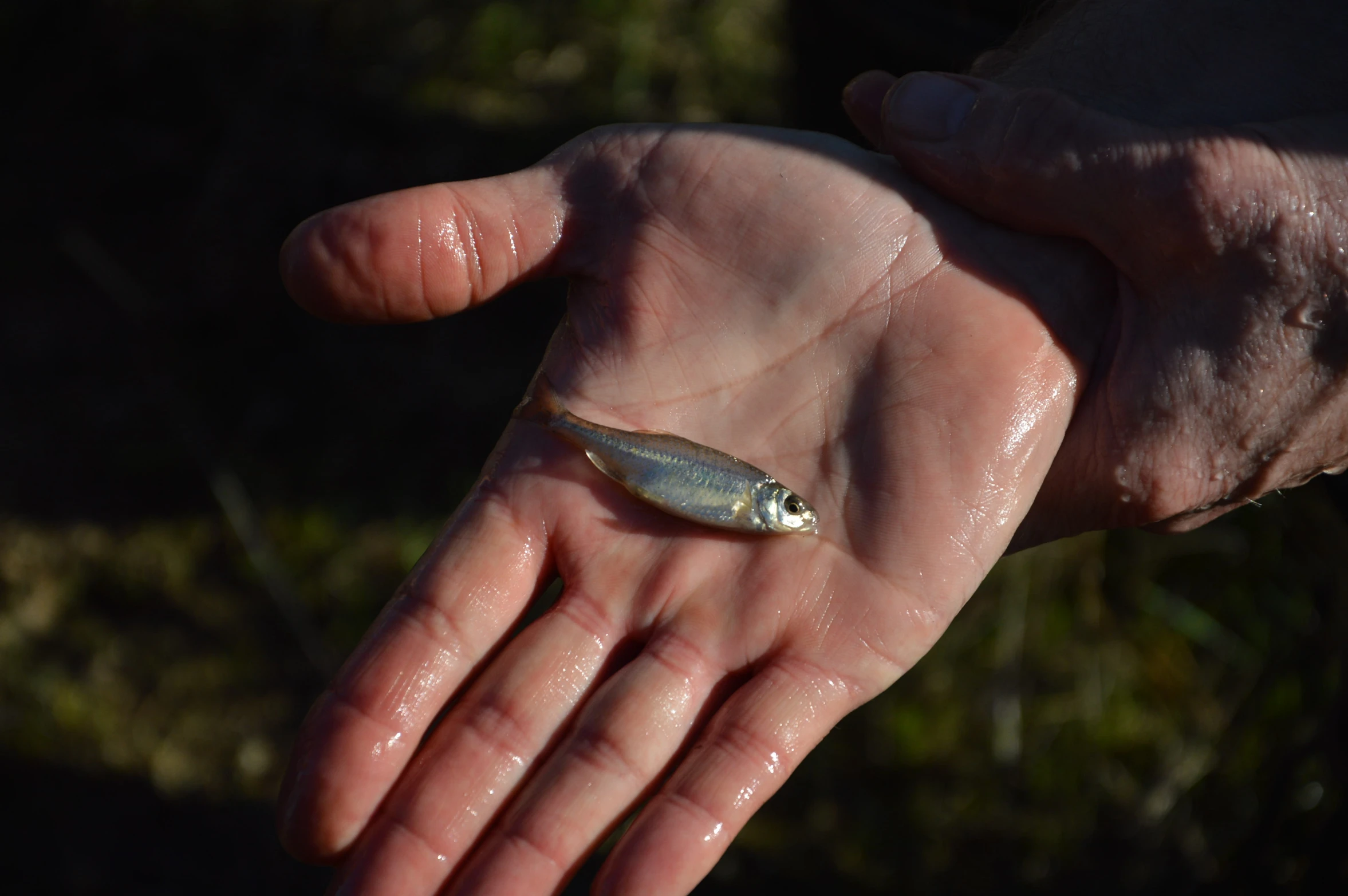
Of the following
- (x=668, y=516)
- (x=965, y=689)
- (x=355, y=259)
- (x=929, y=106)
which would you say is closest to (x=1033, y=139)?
(x=929, y=106)

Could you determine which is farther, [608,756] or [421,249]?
[421,249]

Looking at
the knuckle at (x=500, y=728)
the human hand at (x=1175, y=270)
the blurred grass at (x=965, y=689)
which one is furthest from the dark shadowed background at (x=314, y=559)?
the knuckle at (x=500, y=728)

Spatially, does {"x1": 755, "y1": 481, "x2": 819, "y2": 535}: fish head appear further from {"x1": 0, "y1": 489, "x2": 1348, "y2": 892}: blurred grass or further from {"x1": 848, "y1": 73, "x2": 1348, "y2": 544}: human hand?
{"x1": 0, "y1": 489, "x2": 1348, "y2": 892}: blurred grass

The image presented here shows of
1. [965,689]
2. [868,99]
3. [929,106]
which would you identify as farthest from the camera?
[965,689]

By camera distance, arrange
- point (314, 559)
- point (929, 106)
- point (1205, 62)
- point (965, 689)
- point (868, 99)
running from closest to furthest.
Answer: point (929, 106), point (1205, 62), point (868, 99), point (965, 689), point (314, 559)

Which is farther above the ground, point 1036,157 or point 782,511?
point 1036,157

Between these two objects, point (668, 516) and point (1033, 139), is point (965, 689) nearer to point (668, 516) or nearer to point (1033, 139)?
point (668, 516)
